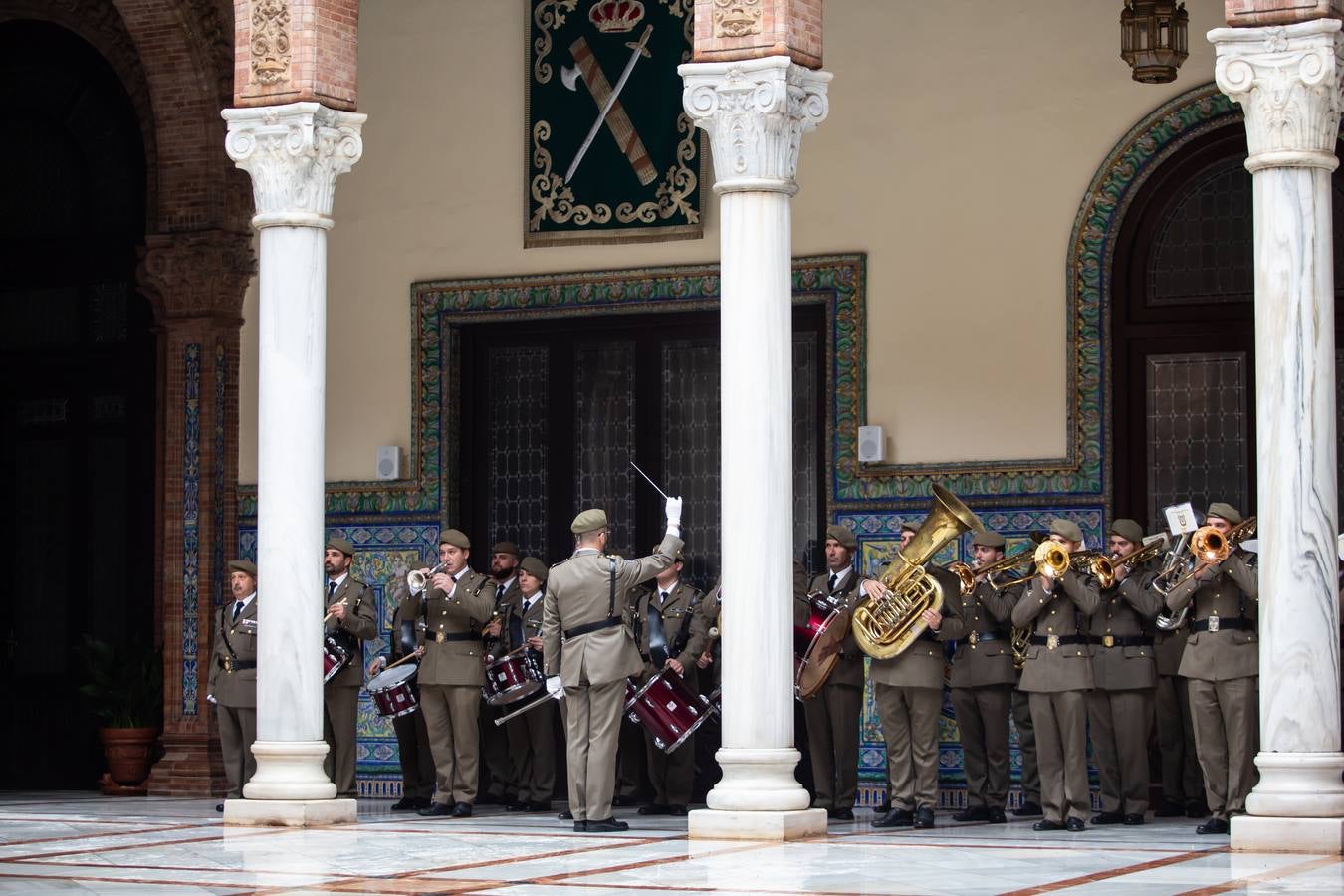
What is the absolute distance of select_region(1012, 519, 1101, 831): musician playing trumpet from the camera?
12.5 metres

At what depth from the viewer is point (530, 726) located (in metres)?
14.6

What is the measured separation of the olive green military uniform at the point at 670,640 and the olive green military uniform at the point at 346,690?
1.67 metres

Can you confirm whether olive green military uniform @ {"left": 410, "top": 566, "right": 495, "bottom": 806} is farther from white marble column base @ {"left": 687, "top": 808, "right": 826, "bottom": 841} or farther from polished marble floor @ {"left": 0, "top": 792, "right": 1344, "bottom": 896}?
white marble column base @ {"left": 687, "top": 808, "right": 826, "bottom": 841}

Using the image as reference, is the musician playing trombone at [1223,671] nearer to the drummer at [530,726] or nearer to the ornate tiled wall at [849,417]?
the ornate tiled wall at [849,417]

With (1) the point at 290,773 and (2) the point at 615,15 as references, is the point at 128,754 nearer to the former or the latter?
(1) the point at 290,773

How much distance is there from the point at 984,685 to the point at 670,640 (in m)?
1.89

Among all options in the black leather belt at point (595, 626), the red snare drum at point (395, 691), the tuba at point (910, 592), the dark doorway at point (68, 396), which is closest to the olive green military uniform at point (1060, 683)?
the tuba at point (910, 592)

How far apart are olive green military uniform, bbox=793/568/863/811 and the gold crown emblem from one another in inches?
166

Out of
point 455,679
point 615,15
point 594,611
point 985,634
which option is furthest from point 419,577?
point 615,15

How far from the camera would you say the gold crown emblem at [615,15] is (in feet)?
51.1

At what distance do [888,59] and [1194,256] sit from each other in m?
2.35

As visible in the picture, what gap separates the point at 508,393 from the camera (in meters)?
16.0

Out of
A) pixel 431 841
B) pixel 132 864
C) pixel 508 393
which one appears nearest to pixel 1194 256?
pixel 508 393

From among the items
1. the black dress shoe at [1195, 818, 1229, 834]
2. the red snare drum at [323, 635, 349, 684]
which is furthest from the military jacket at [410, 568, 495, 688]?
the black dress shoe at [1195, 818, 1229, 834]
